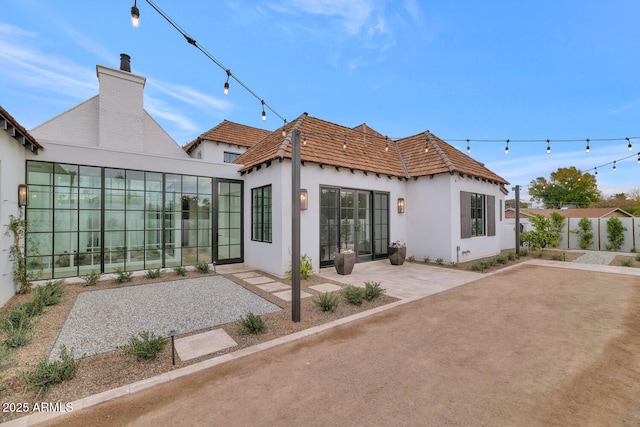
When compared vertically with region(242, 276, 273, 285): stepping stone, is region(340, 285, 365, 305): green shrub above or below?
above

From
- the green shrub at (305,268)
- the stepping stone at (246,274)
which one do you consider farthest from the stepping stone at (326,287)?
the stepping stone at (246,274)

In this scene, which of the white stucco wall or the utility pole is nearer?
the utility pole

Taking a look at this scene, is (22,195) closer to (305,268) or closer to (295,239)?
(295,239)

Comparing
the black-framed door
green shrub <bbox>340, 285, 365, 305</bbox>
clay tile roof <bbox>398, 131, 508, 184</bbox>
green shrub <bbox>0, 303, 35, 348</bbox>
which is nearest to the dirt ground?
green shrub <bbox>340, 285, 365, 305</bbox>

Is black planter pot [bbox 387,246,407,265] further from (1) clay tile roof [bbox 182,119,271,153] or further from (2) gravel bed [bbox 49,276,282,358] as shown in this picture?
(1) clay tile roof [bbox 182,119,271,153]

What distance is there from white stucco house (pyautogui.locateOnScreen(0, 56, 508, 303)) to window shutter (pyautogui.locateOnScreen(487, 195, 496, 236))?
0.04 meters

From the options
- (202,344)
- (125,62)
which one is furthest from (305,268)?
(125,62)

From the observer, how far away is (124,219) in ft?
23.6

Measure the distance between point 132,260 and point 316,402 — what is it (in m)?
7.43

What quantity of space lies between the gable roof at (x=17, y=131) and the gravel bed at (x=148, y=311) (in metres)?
3.43

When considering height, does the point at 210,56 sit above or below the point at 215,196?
above

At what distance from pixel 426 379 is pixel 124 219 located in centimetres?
820

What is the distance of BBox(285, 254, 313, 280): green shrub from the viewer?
688 centimetres

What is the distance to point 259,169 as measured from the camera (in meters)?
8.12
